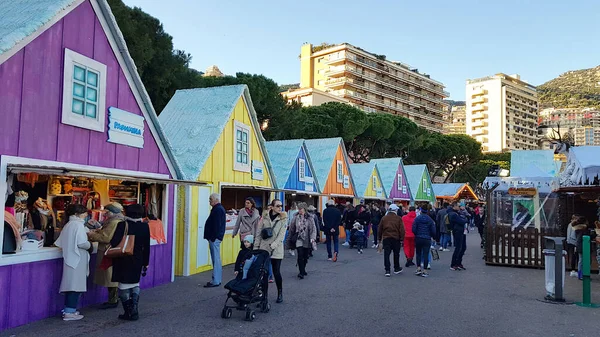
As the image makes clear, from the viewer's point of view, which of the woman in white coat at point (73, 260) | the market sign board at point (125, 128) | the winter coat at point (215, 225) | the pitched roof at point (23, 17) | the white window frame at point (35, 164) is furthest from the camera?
the winter coat at point (215, 225)

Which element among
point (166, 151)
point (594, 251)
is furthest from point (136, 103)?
point (594, 251)

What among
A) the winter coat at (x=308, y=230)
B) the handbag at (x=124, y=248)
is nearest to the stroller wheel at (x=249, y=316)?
the handbag at (x=124, y=248)

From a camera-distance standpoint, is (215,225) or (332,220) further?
(332,220)

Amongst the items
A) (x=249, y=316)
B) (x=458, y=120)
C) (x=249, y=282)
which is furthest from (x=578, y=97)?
(x=249, y=316)

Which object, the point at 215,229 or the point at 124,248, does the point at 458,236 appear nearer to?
the point at 215,229

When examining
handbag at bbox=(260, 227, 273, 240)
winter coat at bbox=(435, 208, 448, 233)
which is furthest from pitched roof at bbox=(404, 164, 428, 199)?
handbag at bbox=(260, 227, 273, 240)

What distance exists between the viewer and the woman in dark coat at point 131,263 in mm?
6754

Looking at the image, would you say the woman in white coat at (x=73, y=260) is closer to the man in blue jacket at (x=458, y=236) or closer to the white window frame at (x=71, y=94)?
the white window frame at (x=71, y=94)

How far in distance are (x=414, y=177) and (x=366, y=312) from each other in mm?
33000

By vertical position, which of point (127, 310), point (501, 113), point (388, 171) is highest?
point (501, 113)

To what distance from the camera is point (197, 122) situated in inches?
521

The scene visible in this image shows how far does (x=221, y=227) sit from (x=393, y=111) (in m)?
86.7

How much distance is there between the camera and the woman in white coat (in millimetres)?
7094

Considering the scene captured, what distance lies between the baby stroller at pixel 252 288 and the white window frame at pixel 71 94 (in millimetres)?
3509
